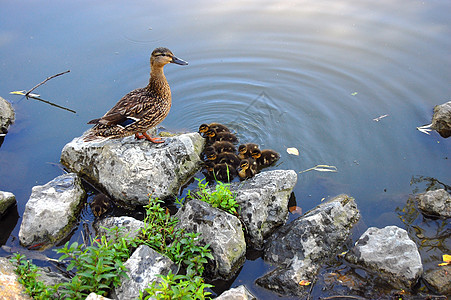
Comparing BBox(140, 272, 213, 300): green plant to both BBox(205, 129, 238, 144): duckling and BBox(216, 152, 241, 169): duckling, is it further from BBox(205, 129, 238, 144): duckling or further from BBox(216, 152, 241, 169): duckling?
BBox(205, 129, 238, 144): duckling

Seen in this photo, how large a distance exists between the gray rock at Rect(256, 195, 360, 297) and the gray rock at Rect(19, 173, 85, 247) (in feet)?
6.66

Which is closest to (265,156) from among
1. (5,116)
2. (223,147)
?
(223,147)

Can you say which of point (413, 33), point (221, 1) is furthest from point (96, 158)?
point (413, 33)

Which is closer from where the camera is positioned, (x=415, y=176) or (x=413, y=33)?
(x=415, y=176)

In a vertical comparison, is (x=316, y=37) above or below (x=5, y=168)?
above

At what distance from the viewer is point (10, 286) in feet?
10.00

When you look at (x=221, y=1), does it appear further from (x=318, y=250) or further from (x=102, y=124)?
(x=318, y=250)

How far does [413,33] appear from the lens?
271 inches

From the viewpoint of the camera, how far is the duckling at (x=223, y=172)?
185 inches

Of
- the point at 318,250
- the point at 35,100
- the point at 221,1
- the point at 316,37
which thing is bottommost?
the point at 318,250

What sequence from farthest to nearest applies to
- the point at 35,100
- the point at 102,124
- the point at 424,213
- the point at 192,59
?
the point at 192,59 < the point at 35,100 < the point at 102,124 < the point at 424,213

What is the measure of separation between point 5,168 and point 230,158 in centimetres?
280

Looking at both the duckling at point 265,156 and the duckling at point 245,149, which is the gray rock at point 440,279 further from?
the duckling at point 245,149

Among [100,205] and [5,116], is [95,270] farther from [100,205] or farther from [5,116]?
[5,116]
